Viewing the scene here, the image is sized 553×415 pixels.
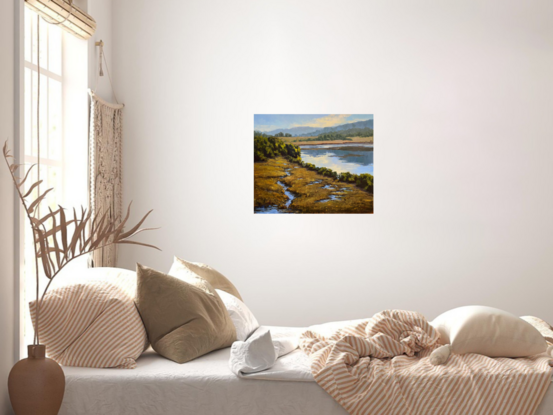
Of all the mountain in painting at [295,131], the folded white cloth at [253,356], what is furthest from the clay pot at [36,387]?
the mountain in painting at [295,131]

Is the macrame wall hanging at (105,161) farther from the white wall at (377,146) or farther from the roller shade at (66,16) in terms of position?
the roller shade at (66,16)

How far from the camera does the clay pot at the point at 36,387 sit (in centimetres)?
→ 213

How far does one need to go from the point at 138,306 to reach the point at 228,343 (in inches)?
18.2

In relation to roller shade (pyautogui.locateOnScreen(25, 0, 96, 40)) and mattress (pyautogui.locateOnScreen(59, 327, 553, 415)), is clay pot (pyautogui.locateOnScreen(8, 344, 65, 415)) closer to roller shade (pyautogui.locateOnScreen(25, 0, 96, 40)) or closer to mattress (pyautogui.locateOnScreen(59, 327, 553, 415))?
mattress (pyautogui.locateOnScreen(59, 327, 553, 415))

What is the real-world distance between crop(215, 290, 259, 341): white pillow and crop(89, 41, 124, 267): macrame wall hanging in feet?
3.37

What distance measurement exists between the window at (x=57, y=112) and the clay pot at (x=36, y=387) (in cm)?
101

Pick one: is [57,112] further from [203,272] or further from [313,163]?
[313,163]

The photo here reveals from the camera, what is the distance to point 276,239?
448cm

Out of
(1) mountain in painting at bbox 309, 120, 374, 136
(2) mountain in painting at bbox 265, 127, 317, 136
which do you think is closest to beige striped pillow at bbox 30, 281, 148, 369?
(2) mountain in painting at bbox 265, 127, 317, 136

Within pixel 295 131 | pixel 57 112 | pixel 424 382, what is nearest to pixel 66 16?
pixel 57 112

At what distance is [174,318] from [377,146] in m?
2.51

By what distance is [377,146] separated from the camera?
4.48 m

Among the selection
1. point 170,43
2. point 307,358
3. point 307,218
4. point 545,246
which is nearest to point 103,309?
point 307,358

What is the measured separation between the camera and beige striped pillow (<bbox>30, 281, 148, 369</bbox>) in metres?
2.41
